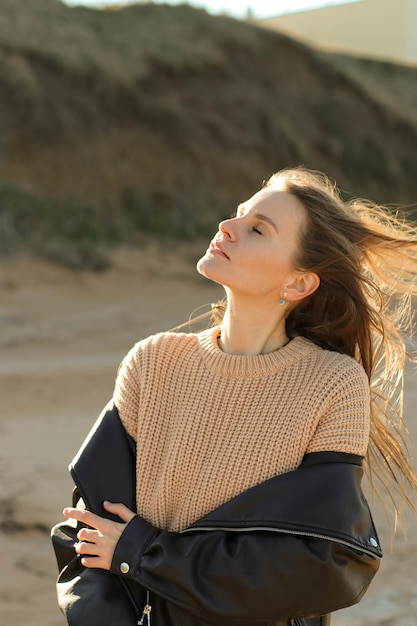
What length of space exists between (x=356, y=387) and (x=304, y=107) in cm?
1656

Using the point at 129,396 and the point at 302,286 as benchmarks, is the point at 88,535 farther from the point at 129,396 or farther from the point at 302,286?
the point at 302,286

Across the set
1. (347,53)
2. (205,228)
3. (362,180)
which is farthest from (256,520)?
(347,53)

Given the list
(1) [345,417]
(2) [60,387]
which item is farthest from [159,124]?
(1) [345,417]

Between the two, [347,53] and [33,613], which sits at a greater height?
[347,53]

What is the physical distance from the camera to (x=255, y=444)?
184cm

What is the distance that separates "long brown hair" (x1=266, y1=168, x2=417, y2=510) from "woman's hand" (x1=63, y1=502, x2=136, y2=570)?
631 mm

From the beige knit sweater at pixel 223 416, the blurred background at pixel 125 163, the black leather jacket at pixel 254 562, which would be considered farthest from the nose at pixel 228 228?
the blurred background at pixel 125 163

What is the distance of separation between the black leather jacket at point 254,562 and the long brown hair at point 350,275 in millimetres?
395

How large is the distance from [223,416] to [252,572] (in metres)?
0.36

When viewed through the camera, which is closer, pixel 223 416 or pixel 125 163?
pixel 223 416

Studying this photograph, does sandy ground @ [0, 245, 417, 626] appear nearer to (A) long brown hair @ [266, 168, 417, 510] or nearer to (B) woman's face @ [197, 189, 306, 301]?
(A) long brown hair @ [266, 168, 417, 510]

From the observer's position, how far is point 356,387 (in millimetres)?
1867

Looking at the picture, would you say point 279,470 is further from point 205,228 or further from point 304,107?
point 304,107

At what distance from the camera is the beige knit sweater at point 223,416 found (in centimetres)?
182
